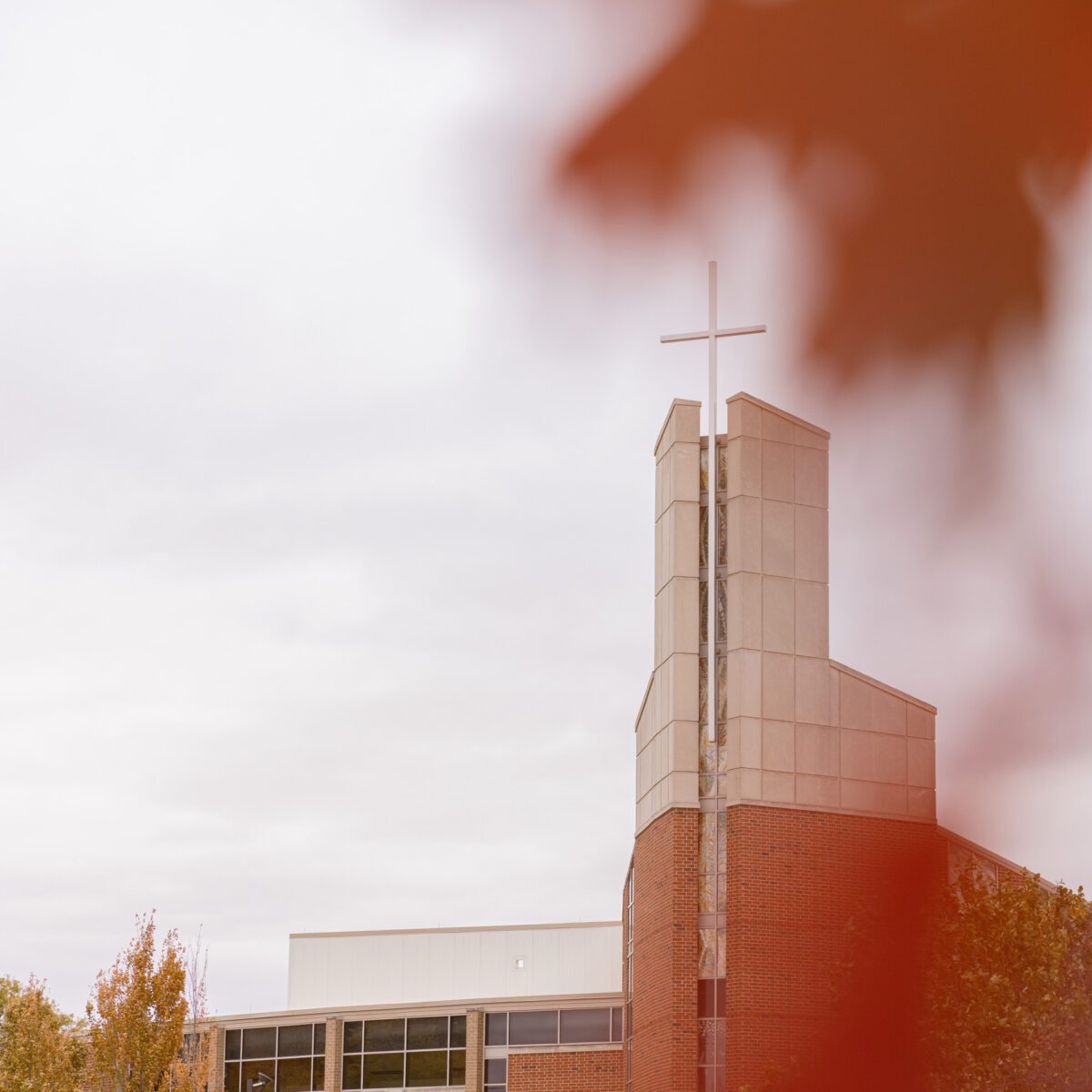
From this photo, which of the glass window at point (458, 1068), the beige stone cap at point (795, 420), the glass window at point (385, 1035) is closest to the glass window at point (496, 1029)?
the glass window at point (458, 1068)

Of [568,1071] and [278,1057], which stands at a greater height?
[278,1057]

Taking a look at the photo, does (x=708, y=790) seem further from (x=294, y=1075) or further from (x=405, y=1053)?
(x=294, y=1075)

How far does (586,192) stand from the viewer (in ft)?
8.73

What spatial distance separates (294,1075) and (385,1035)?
10.1 ft

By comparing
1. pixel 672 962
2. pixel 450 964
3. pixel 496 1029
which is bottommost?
pixel 496 1029

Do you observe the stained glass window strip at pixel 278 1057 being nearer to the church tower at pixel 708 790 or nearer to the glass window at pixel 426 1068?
the glass window at pixel 426 1068

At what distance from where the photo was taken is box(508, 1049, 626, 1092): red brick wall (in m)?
38.5

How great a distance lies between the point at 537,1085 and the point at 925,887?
126ft

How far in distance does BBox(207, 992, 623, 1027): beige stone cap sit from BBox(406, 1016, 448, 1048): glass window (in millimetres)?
218

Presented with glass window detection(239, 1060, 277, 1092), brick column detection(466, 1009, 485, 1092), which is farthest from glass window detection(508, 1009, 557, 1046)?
glass window detection(239, 1060, 277, 1092)

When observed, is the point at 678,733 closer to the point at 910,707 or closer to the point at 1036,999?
the point at 1036,999

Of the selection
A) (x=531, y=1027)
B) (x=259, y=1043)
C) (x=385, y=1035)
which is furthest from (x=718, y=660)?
(x=259, y=1043)

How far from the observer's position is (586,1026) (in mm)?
45438

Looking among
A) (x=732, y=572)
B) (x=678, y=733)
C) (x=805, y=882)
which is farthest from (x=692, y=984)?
(x=805, y=882)
